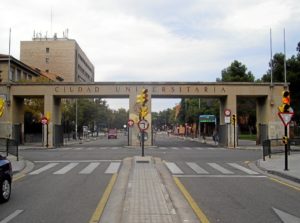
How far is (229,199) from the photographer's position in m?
13.6

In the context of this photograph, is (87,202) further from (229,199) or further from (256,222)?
(256,222)

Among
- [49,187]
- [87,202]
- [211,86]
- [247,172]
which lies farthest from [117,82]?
[87,202]

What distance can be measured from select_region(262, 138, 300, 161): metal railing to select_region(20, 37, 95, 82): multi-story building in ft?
314

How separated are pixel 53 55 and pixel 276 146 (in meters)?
99.9

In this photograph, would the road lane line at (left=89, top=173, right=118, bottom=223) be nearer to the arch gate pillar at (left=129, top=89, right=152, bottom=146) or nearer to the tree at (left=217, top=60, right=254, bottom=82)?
the arch gate pillar at (left=129, top=89, right=152, bottom=146)

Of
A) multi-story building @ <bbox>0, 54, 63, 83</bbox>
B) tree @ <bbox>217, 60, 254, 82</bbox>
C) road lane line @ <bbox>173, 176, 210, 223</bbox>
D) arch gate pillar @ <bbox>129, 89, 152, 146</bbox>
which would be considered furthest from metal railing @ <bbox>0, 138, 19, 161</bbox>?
tree @ <bbox>217, 60, 254, 82</bbox>

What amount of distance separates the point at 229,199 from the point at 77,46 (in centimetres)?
12456

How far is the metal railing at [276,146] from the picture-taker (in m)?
31.1

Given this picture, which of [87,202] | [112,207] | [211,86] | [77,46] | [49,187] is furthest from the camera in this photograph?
[77,46]

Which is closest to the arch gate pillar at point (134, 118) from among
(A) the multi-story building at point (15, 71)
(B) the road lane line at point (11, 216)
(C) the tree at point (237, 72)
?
(A) the multi-story building at point (15, 71)

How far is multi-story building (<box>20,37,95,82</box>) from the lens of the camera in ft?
413

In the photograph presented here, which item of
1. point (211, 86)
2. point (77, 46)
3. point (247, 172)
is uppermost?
point (77, 46)

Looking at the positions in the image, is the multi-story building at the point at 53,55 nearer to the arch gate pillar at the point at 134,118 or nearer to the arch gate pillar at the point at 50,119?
the arch gate pillar at the point at 50,119

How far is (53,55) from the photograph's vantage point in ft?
422
